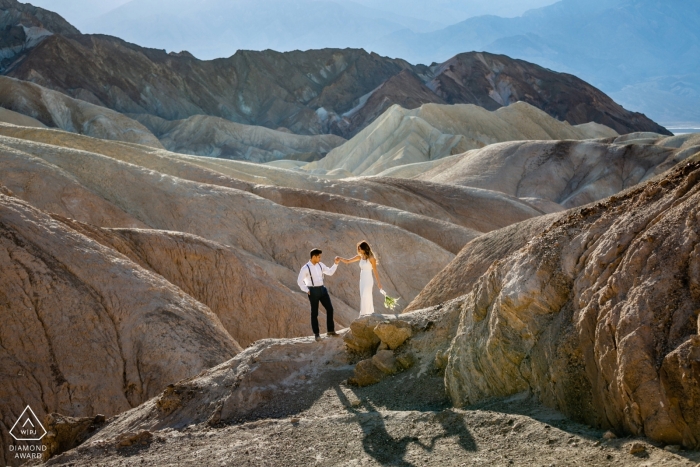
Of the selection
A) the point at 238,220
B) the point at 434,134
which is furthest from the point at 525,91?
the point at 238,220

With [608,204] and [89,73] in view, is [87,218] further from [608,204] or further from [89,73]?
[89,73]

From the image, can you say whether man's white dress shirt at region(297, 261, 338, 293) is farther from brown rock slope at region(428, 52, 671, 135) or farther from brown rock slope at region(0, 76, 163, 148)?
brown rock slope at region(428, 52, 671, 135)

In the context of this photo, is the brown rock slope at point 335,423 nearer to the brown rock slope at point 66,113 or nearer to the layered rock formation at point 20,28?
the brown rock slope at point 66,113

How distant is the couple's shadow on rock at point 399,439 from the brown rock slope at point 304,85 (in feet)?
276

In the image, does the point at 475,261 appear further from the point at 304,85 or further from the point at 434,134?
the point at 304,85

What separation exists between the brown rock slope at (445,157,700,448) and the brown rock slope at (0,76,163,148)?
2434 inches

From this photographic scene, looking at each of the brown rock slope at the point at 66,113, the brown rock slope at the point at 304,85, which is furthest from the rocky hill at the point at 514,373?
the brown rock slope at the point at 304,85

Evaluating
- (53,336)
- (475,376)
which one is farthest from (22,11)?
(475,376)

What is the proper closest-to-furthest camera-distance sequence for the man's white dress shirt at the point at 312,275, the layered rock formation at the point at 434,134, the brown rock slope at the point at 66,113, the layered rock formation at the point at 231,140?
the man's white dress shirt at the point at 312,275
the brown rock slope at the point at 66,113
the layered rock formation at the point at 434,134
the layered rock formation at the point at 231,140

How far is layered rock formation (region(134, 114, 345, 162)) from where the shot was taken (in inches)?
3319

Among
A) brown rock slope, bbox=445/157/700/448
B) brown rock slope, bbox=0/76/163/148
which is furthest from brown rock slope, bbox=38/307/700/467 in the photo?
brown rock slope, bbox=0/76/163/148

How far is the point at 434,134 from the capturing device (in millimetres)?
70312

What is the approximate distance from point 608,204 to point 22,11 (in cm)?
10010

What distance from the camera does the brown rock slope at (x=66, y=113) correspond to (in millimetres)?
64375
